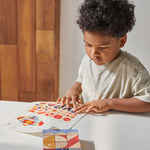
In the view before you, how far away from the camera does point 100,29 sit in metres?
0.88

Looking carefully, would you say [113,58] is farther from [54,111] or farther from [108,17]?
[54,111]

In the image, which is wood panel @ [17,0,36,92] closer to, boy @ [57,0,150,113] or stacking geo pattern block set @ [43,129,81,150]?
boy @ [57,0,150,113]

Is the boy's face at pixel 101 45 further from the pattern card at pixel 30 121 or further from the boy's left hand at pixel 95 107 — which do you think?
the pattern card at pixel 30 121

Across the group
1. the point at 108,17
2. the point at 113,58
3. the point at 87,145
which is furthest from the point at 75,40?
the point at 87,145

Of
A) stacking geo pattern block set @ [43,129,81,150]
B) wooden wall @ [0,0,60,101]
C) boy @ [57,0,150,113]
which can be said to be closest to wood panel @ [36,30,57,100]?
wooden wall @ [0,0,60,101]

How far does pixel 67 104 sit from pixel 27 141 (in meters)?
0.28

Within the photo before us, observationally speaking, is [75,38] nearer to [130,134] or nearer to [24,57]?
[24,57]

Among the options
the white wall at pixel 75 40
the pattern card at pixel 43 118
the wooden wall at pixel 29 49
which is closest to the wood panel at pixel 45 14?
the wooden wall at pixel 29 49

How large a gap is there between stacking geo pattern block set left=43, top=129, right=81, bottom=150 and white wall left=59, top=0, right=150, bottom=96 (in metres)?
0.86

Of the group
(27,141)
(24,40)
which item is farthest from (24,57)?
(27,141)

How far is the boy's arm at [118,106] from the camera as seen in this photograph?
0.90 m

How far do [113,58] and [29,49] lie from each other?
909 mm

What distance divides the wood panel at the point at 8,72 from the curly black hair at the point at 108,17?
39.2 inches

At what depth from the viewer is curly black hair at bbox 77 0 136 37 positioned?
0.87 meters
